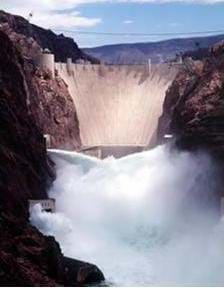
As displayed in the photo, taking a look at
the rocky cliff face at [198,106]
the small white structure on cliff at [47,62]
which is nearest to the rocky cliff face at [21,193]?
the rocky cliff face at [198,106]

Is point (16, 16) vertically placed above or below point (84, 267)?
above

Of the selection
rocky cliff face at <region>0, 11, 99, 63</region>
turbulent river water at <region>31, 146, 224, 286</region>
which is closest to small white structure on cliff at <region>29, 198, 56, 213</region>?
turbulent river water at <region>31, 146, 224, 286</region>

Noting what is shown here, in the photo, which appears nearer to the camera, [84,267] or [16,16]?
[84,267]

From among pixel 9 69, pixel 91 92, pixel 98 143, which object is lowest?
pixel 98 143

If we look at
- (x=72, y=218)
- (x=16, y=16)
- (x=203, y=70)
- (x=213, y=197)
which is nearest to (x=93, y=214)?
(x=72, y=218)

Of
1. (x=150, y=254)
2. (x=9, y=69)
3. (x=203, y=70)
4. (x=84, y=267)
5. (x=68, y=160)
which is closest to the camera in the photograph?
(x=84, y=267)

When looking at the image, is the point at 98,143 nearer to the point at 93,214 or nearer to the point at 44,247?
the point at 93,214

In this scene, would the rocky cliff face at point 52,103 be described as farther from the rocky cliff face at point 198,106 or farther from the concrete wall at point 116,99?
the rocky cliff face at point 198,106

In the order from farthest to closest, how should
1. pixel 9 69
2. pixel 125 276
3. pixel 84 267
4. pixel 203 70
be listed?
pixel 203 70
pixel 9 69
pixel 125 276
pixel 84 267
